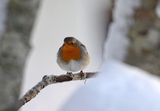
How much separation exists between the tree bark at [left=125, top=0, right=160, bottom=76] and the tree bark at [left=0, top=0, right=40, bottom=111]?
4.14ft

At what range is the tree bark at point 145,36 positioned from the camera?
2145mm

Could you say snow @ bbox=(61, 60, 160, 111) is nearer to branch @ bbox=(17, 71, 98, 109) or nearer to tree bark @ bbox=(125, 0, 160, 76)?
tree bark @ bbox=(125, 0, 160, 76)

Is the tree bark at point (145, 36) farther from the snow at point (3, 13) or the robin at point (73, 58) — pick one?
the robin at point (73, 58)

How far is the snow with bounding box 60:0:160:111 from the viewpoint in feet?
5.37

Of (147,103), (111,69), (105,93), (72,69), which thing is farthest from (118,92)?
(72,69)

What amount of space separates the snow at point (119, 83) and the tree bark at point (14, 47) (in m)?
0.61

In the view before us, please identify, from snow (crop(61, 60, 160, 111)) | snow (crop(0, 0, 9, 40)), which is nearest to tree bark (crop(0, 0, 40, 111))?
snow (crop(0, 0, 9, 40))

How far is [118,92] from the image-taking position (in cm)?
184

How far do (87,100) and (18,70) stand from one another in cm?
69

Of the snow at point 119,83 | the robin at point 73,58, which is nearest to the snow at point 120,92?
the snow at point 119,83

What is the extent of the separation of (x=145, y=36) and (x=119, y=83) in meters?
0.57

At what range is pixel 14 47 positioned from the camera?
1.20 meters

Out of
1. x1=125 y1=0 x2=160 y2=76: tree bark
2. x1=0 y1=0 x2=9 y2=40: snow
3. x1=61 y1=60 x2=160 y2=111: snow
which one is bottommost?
x1=61 y1=60 x2=160 y2=111: snow

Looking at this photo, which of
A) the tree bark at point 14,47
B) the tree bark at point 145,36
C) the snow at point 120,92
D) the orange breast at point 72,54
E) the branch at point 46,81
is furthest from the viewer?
the tree bark at point 145,36
